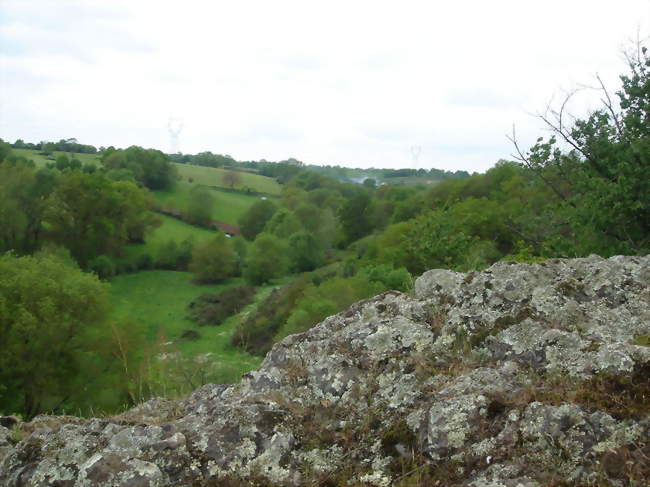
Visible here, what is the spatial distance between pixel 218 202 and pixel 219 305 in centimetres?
5625

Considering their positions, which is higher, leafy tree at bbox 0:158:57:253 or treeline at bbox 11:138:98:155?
treeline at bbox 11:138:98:155

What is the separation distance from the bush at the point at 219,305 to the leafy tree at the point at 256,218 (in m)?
33.1

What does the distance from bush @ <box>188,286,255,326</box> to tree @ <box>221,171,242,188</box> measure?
6549cm

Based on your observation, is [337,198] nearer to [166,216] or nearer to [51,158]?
[166,216]

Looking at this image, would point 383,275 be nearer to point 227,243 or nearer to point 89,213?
point 227,243

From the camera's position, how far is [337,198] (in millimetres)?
127938

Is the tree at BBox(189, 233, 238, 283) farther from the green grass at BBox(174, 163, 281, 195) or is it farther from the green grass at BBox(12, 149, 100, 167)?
the green grass at BBox(12, 149, 100, 167)

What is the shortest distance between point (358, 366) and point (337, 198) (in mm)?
123984

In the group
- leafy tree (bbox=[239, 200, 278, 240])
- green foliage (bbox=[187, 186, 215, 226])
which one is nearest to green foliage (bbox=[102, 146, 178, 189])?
green foliage (bbox=[187, 186, 215, 226])

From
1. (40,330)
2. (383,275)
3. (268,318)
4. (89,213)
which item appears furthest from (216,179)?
(40,330)

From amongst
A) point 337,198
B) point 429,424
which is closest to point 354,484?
point 429,424

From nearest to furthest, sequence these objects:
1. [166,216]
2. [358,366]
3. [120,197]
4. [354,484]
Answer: [354,484], [358,366], [120,197], [166,216]

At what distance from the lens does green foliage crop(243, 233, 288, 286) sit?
78.7 m

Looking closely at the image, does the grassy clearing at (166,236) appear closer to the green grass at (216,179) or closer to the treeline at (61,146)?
the green grass at (216,179)
